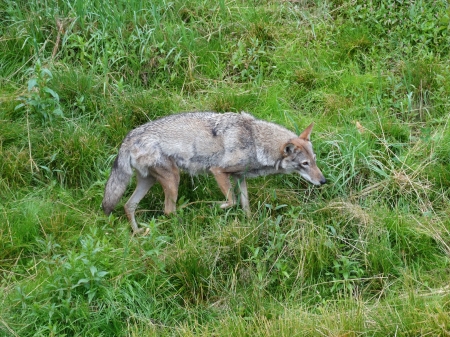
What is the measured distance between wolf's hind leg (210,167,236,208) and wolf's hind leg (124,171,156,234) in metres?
0.66

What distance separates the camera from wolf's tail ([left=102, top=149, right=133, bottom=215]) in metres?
6.93

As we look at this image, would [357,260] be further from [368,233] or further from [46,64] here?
[46,64]

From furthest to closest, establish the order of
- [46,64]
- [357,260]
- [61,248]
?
1. [46,64]
2. [61,248]
3. [357,260]

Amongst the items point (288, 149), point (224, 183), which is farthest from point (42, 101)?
point (288, 149)

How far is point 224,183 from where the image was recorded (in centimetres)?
718

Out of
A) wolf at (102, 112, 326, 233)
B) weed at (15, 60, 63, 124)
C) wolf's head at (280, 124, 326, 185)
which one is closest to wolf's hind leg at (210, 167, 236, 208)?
wolf at (102, 112, 326, 233)

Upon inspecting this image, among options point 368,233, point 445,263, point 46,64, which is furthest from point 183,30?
point 445,263

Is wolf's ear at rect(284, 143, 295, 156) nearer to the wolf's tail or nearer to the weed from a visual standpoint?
the wolf's tail

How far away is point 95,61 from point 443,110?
13.7 ft

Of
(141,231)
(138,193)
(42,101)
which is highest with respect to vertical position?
(42,101)

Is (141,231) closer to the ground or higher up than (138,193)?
closer to the ground

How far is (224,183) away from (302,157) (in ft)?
Answer: 2.75

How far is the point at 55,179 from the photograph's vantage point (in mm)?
7426

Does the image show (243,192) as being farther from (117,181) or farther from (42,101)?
(42,101)
